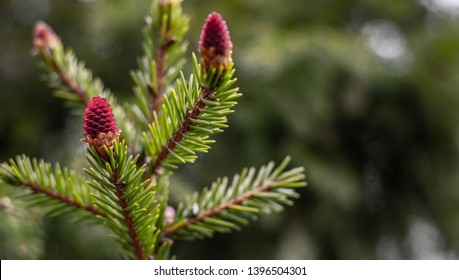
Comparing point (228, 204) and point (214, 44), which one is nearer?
point (214, 44)

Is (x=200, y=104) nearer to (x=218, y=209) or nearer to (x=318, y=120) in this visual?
(x=218, y=209)

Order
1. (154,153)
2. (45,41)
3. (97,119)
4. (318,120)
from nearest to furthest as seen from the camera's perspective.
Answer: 1. (97,119)
2. (154,153)
3. (45,41)
4. (318,120)

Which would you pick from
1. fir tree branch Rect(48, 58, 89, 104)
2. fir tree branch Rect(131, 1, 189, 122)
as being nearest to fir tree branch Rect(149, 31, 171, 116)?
fir tree branch Rect(131, 1, 189, 122)

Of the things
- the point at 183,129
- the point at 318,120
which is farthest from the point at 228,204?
the point at 318,120

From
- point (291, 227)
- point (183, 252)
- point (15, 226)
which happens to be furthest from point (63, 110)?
point (15, 226)

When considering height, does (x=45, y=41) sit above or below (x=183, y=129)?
above

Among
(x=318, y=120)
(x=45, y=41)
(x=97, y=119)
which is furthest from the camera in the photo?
(x=318, y=120)

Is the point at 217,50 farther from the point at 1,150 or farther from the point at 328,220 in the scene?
the point at 1,150

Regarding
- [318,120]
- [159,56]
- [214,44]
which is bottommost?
[214,44]
